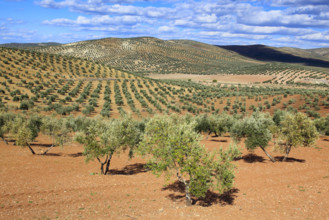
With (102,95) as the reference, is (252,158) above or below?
below

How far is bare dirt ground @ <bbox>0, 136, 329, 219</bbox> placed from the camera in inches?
535

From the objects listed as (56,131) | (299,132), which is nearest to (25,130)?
(56,131)

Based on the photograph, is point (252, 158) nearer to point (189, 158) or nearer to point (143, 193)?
point (143, 193)

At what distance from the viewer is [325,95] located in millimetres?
52531

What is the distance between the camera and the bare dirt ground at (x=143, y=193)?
13.6 metres

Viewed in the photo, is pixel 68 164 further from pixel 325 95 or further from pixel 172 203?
pixel 325 95

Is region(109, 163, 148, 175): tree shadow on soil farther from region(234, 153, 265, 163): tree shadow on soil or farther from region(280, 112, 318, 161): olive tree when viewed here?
region(280, 112, 318, 161): olive tree

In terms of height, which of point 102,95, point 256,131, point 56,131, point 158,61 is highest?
point 158,61

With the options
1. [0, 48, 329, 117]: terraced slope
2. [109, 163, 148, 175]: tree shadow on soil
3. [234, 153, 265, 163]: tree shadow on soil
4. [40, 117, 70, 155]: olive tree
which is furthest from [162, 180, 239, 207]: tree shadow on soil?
[0, 48, 329, 117]: terraced slope

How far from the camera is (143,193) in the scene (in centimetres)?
1692

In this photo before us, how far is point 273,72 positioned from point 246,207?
102 m

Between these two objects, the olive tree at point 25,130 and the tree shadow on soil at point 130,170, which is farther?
the olive tree at point 25,130

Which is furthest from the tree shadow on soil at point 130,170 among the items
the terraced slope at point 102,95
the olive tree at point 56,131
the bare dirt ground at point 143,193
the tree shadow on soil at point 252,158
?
the terraced slope at point 102,95

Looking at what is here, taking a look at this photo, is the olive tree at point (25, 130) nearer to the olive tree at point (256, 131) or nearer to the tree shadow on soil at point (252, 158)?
the olive tree at point (256, 131)
